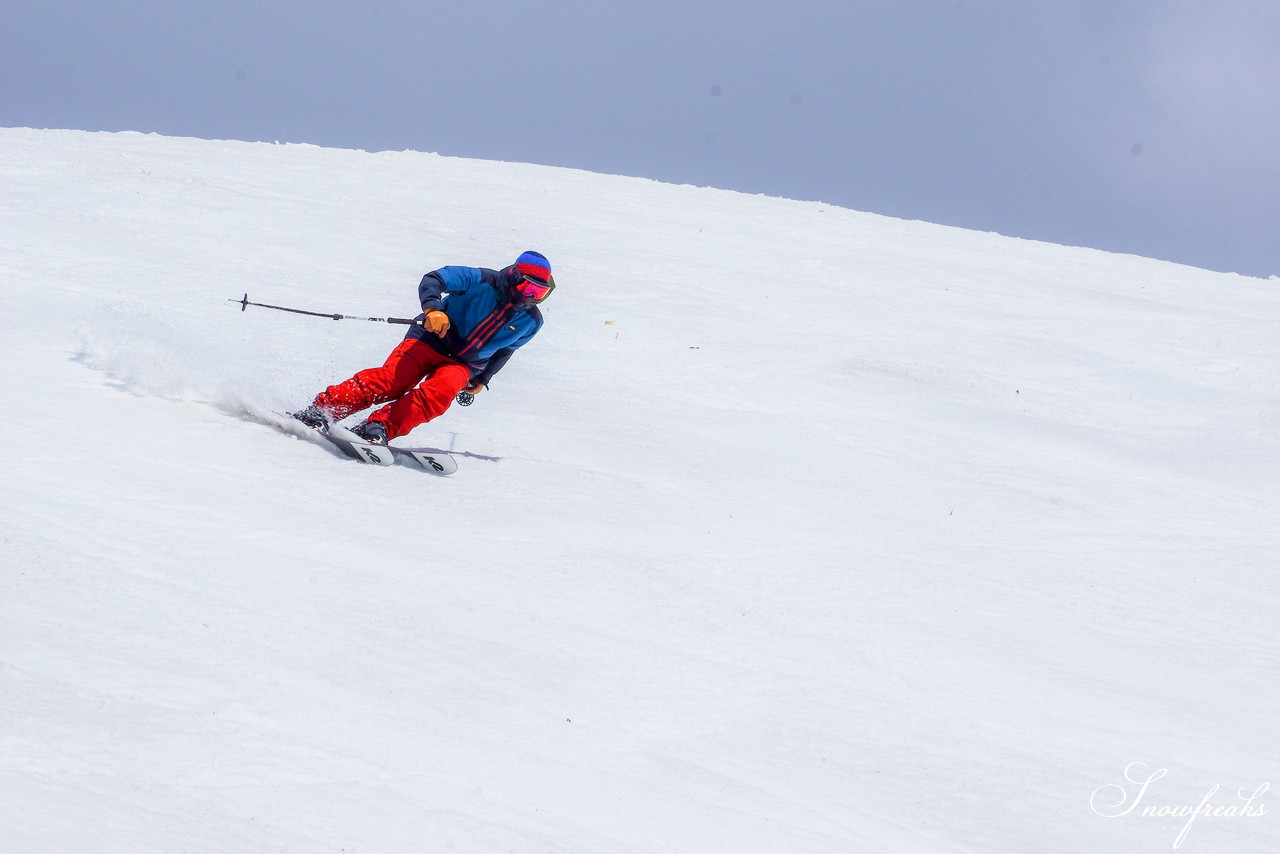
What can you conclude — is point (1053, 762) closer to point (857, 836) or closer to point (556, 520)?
point (857, 836)

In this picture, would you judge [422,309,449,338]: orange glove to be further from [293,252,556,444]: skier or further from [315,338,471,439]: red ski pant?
[315,338,471,439]: red ski pant

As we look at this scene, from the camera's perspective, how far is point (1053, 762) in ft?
13.9

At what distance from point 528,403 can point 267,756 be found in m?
Result: 5.27

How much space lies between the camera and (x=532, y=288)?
22.5ft

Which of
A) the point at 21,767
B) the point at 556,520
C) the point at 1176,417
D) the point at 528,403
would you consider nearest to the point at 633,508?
the point at 556,520

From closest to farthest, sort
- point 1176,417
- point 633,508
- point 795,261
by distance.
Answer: point 633,508 → point 1176,417 → point 795,261

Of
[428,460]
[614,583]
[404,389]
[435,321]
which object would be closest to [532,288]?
[435,321]

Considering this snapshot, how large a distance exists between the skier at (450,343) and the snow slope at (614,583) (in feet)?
1.66

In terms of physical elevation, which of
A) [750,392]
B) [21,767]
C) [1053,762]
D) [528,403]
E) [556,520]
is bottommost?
[21,767]

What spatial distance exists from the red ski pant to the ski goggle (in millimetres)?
668

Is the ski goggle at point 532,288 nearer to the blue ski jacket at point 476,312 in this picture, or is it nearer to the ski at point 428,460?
the blue ski jacket at point 476,312

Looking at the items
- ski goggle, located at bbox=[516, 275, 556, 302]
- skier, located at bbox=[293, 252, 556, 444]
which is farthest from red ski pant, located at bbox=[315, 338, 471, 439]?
ski goggle, located at bbox=[516, 275, 556, 302]

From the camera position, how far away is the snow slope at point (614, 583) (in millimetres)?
3336

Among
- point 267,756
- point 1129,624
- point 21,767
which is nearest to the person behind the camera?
point 21,767
